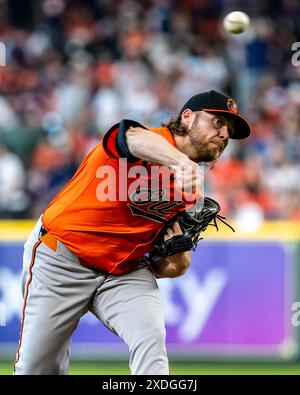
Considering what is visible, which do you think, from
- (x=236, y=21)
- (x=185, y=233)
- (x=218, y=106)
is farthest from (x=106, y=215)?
(x=236, y=21)

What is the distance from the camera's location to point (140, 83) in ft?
39.8

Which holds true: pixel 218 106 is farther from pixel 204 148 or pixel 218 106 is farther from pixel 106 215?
pixel 106 215

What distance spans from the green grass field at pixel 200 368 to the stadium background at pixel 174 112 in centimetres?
2

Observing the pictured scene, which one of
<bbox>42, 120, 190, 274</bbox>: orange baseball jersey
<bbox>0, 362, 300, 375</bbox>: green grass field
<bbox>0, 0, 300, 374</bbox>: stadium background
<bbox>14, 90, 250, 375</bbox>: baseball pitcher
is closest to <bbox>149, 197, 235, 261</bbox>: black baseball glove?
<bbox>14, 90, 250, 375</bbox>: baseball pitcher

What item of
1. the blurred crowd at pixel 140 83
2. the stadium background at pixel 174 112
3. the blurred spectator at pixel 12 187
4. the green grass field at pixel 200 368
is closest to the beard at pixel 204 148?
the green grass field at pixel 200 368

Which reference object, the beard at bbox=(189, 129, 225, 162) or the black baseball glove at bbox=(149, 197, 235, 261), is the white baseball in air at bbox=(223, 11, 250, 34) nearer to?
the black baseball glove at bbox=(149, 197, 235, 261)

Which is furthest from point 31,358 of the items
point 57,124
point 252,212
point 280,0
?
point 280,0

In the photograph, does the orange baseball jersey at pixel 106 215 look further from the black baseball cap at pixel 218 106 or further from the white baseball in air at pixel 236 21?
the white baseball in air at pixel 236 21

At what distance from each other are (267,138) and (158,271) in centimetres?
636

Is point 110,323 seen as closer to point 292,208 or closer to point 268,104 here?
point 292,208

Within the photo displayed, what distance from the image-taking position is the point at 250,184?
1062cm

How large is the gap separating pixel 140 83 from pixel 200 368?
4.59 metres

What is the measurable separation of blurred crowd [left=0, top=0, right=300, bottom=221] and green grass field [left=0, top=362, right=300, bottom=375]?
70.2 inches

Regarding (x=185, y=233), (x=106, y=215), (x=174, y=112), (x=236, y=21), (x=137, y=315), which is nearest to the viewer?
(x=137, y=315)
